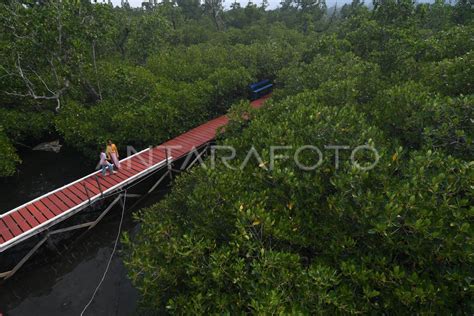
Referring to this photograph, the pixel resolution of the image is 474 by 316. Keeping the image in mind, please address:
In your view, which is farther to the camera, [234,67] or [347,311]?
[234,67]

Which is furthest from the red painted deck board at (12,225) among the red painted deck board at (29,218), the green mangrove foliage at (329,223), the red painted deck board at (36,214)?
the green mangrove foliage at (329,223)

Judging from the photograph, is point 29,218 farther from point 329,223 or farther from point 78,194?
point 329,223

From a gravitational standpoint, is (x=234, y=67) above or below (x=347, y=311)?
above

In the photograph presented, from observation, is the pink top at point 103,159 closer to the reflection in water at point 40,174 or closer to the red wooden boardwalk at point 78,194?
the red wooden boardwalk at point 78,194

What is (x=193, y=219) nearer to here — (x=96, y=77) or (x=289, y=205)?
(x=289, y=205)

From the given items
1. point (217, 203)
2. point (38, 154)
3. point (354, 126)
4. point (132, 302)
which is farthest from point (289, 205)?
point (38, 154)

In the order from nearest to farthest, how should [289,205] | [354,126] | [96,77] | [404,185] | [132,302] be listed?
[404,185] → [289,205] → [354,126] → [132,302] → [96,77]
